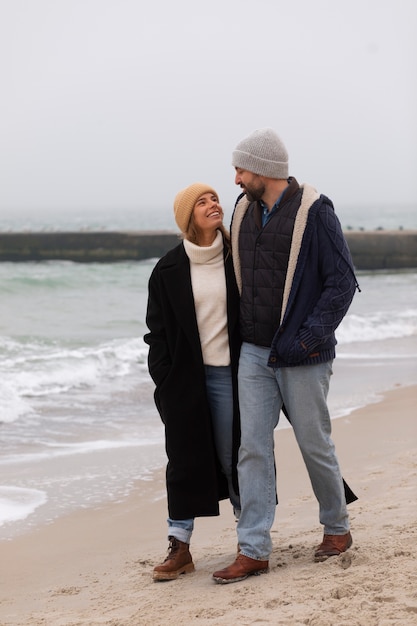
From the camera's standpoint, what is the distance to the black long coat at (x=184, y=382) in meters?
3.60

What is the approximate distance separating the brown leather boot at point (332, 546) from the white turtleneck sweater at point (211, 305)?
77 centimetres

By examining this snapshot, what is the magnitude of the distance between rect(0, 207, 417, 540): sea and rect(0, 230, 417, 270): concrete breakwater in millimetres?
12268

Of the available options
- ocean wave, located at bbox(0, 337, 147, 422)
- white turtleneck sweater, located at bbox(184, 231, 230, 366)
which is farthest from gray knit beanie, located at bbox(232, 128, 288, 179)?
ocean wave, located at bbox(0, 337, 147, 422)

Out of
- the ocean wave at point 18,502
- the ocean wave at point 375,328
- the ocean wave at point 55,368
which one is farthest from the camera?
the ocean wave at point 375,328

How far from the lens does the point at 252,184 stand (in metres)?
3.49

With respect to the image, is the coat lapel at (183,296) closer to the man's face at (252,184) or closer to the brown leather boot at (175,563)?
the man's face at (252,184)

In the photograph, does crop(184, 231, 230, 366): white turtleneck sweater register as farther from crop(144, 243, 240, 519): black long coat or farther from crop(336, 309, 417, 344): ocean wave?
crop(336, 309, 417, 344): ocean wave

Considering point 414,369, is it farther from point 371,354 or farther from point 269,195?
point 269,195

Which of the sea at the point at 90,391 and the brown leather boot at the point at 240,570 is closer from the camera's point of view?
the brown leather boot at the point at 240,570

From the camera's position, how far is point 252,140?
3.49 m

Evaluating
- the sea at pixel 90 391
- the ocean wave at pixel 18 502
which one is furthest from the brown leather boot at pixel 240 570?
the ocean wave at pixel 18 502

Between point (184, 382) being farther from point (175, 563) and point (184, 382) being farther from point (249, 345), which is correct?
point (175, 563)

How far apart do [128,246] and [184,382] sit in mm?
31419

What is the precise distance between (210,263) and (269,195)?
0.36 m
